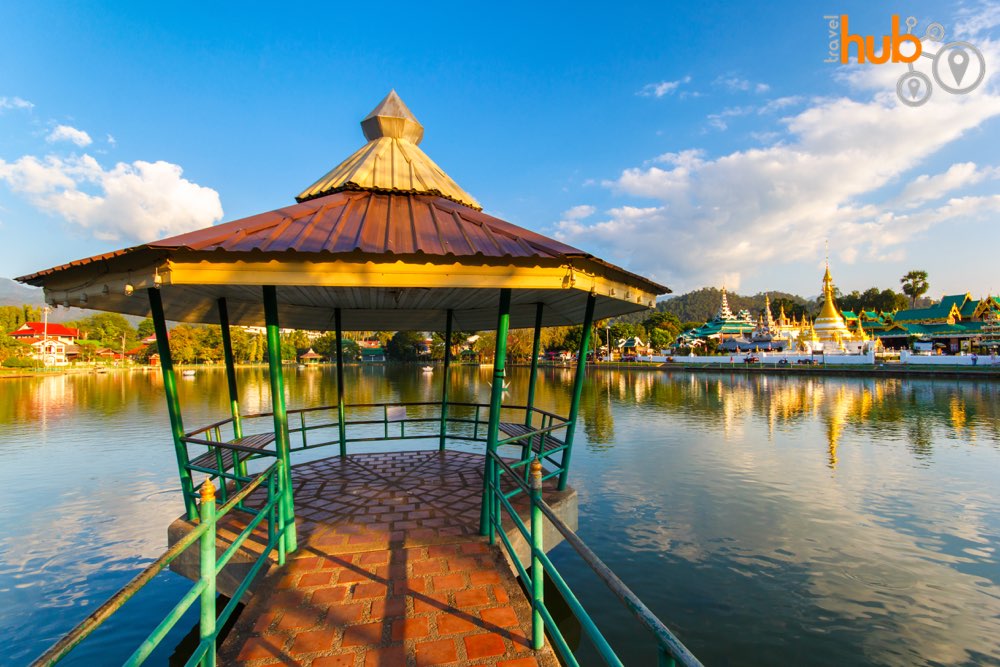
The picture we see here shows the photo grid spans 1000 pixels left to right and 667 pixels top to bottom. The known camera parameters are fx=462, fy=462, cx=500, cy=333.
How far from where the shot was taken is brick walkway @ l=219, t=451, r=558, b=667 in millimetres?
3070

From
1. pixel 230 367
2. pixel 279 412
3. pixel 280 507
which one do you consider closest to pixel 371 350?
pixel 230 367

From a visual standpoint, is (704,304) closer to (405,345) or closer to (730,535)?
(405,345)

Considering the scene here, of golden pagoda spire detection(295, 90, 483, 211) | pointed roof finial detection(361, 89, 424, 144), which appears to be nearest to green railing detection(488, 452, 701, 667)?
golden pagoda spire detection(295, 90, 483, 211)

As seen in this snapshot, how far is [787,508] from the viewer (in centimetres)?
1012

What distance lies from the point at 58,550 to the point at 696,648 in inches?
428

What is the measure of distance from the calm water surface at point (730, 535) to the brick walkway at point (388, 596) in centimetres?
257

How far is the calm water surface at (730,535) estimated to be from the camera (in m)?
5.94

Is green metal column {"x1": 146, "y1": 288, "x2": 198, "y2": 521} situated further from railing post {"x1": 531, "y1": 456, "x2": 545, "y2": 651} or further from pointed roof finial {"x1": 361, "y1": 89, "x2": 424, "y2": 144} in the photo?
railing post {"x1": 531, "y1": 456, "x2": 545, "y2": 651}

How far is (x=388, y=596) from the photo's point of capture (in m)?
3.72

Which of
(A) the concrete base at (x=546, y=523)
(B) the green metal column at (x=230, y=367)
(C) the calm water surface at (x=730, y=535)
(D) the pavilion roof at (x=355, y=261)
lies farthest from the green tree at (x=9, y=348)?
(A) the concrete base at (x=546, y=523)

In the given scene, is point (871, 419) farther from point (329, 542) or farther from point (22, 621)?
point (22, 621)

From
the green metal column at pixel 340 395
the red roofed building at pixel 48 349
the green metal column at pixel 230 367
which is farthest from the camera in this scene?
the red roofed building at pixel 48 349

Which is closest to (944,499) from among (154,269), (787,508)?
(787,508)

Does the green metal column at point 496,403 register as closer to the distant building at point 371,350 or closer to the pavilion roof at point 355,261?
the pavilion roof at point 355,261
